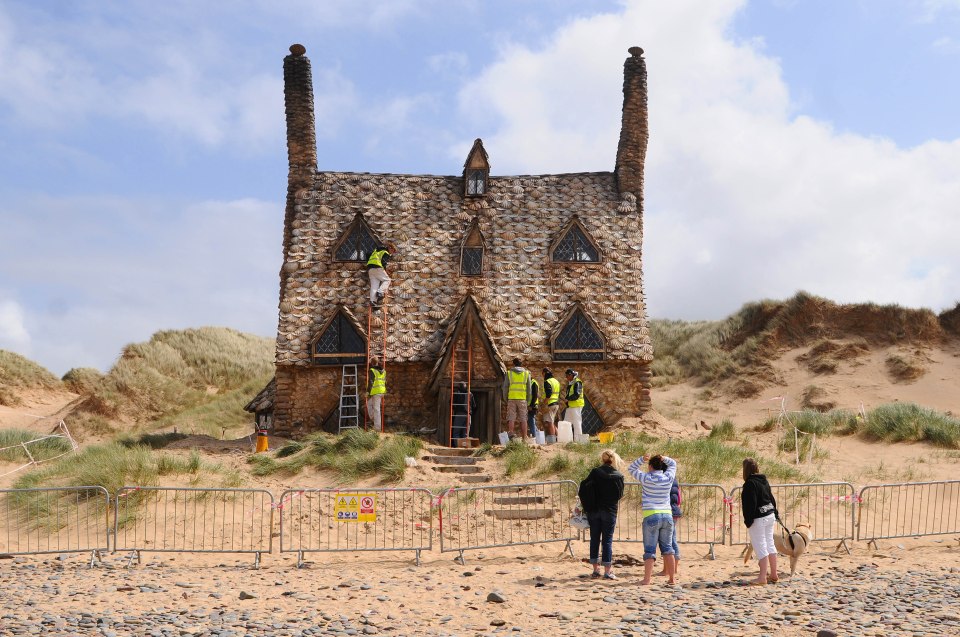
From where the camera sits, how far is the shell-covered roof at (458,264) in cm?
2273

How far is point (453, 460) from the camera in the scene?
18453 mm

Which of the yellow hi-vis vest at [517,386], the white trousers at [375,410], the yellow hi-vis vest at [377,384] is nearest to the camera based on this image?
the yellow hi-vis vest at [517,386]

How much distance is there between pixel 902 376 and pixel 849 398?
2934 mm

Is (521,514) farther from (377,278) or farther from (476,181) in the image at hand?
(476,181)

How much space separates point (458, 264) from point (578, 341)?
3.96m

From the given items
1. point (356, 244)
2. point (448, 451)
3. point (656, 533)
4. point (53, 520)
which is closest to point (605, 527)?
point (656, 533)

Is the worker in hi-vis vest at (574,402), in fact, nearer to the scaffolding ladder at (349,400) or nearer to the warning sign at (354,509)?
the scaffolding ladder at (349,400)

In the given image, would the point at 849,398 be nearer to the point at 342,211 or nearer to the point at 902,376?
the point at 902,376

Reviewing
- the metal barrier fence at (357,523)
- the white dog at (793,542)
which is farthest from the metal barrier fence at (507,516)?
the white dog at (793,542)

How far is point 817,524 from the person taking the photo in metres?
14.5

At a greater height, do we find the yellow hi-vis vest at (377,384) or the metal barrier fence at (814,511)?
the yellow hi-vis vest at (377,384)

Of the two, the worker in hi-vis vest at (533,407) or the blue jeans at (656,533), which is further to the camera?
the worker in hi-vis vest at (533,407)

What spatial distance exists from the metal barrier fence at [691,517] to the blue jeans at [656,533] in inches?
72.5

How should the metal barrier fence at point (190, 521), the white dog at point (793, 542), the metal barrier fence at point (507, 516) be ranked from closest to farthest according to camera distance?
1. the white dog at point (793, 542)
2. the metal barrier fence at point (190, 521)
3. the metal barrier fence at point (507, 516)
